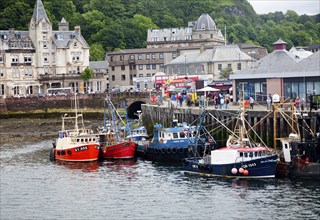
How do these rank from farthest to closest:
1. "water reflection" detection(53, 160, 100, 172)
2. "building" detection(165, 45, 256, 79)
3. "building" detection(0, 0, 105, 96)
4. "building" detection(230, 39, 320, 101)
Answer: "building" detection(0, 0, 105, 96) < "building" detection(165, 45, 256, 79) < "building" detection(230, 39, 320, 101) < "water reflection" detection(53, 160, 100, 172)

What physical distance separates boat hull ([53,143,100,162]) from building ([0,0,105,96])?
55696 mm

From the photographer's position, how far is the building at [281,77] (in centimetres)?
6378

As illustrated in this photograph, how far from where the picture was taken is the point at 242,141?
172ft

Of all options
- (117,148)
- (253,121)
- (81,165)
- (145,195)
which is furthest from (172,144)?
(145,195)

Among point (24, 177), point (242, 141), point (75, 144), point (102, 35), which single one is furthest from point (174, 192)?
point (102, 35)

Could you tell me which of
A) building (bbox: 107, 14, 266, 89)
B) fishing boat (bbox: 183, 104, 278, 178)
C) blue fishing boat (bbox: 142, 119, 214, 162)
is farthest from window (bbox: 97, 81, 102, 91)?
fishing boat (bbox: 183, 104, 278, 178)

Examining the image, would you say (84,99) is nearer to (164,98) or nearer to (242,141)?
(164,98)

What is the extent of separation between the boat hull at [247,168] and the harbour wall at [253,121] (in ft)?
11.5

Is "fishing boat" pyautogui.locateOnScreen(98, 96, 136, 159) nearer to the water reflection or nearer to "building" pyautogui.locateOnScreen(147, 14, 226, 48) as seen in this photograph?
the water reflection

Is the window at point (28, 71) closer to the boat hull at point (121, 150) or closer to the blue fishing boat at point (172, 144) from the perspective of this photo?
the boat hull at point (121, 150)

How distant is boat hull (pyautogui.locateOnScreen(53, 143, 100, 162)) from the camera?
215 ft

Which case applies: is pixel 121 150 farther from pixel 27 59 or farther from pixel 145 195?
pixel 27 59

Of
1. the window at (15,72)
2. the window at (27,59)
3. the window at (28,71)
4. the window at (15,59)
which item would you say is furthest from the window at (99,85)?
the window at (15,59)

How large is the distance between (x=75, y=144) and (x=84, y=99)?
159ft
